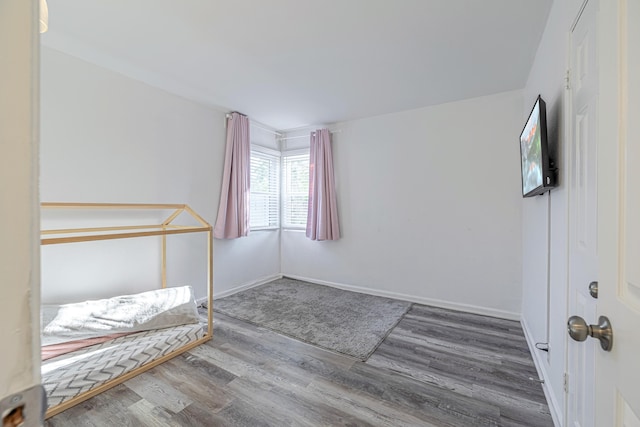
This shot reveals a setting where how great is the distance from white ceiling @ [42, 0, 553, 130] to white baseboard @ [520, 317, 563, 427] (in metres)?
2.27

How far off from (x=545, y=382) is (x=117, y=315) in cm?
303

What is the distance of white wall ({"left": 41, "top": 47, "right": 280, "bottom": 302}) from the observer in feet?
6.86

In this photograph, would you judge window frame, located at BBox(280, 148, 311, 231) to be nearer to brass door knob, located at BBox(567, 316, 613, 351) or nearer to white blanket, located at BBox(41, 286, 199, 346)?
white blanket, located at BBox(41, 286, 199, 346)

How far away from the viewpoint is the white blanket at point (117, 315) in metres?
1.89

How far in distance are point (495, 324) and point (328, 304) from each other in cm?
172

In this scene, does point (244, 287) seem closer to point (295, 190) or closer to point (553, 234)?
point (295, 190)

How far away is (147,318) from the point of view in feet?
7.08

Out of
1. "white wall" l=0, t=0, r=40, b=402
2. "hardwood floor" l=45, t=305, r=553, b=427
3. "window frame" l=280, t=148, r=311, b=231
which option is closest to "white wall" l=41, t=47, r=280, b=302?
"hardwood floor" l=45, t=305, r=553, b=427

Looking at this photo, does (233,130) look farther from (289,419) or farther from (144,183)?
(289,419)

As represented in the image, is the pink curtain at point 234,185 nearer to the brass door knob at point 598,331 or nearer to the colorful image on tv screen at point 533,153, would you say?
the colorful image on tv screen at point 533,153

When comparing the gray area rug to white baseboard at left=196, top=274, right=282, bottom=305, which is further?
white baseboard at left=196, top=274, right=282, bottom=305

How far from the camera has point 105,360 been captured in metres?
1.76

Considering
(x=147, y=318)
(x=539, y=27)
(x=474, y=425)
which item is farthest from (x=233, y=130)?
(x=474, y=425)

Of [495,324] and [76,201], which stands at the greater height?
[76,201]
